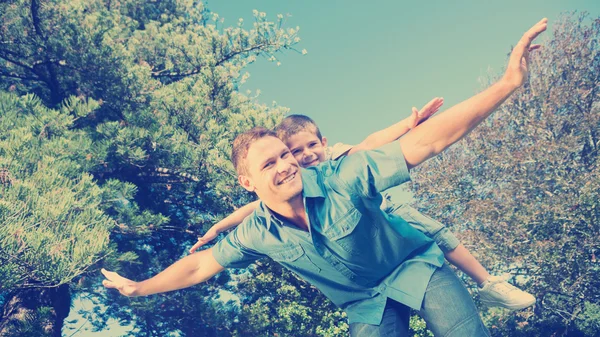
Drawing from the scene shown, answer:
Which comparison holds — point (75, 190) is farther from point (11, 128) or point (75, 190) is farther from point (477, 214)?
point (477, 214)

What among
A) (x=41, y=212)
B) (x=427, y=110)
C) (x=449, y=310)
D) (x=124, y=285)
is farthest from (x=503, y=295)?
(x=41, y=212)

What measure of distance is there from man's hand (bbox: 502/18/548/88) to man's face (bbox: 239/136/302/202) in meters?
0.96

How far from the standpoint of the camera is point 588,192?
8141mm

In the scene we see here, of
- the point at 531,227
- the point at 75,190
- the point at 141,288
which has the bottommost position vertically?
the point at 531,227

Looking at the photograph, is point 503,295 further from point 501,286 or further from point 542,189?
point 542,189

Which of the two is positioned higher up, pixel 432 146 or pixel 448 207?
pixel 432 146

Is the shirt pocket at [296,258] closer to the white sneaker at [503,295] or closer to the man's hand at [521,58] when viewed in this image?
the man's hand at [521,58]

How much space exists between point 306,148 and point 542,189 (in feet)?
29.2

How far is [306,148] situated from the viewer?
298 centimetres

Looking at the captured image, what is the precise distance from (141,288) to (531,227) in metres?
9.20

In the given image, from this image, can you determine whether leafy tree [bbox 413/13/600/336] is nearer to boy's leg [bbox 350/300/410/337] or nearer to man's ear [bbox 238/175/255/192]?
boy's leg [bbox 350/300/410/337]

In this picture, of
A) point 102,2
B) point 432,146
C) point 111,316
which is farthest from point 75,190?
point 102,2

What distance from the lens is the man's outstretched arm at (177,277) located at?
2336 mm

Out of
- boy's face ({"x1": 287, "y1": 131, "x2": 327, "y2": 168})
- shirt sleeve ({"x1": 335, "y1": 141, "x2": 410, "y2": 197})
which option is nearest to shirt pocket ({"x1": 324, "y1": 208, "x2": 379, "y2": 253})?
shirt sleeve ({"x1": 335, "y1": 141, "x2": 410, "y2": 197})
